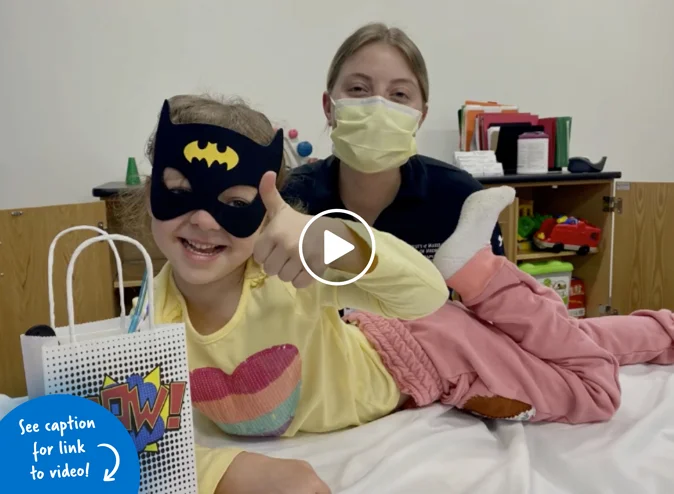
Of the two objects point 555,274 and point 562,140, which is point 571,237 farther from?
point 562,140

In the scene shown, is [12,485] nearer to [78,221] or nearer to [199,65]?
[78,221]

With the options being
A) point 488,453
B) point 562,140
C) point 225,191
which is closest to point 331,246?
point 225,191

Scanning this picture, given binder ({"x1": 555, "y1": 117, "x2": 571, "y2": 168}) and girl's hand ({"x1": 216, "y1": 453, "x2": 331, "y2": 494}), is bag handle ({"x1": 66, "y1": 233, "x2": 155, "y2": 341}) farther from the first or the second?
binder ({"x1": 555, "y1": 117, "x2": 571, "y2": 168})

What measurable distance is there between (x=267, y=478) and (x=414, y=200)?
892mm

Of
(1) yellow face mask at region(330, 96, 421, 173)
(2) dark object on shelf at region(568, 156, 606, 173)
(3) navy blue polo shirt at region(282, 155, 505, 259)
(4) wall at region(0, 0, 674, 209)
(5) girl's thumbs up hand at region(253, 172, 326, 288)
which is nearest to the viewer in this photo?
(5) girl's thumbs up hand at region(253, 172, 326, 288)

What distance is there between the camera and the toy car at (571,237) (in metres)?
2.37

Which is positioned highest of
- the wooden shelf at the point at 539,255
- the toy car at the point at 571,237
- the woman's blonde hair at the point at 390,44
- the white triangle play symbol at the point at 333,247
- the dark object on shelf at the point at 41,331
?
the woman's blonde hair at the point at 390,44

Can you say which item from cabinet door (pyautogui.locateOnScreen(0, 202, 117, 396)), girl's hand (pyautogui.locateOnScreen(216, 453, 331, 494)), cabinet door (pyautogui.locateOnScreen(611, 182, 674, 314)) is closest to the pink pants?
girl's hand (pyautogui.locateOnScreen(216, 453, 331, 494))

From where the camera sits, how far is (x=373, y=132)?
1.31 m

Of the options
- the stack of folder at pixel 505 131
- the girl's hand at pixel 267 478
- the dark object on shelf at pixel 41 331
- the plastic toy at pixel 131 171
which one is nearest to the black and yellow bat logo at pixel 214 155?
the dark object on shelf at pixel 41 331

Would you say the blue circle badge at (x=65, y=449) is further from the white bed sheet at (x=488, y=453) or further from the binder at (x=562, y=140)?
the binder at (x=562, y=140)

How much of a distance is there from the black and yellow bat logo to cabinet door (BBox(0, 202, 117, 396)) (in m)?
1.11

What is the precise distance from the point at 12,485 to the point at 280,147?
1.63 feet

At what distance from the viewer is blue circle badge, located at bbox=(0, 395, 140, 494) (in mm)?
460
